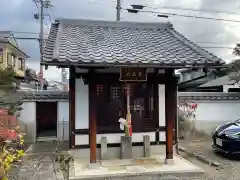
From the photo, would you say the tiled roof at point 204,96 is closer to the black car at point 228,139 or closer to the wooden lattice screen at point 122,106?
the black car at point 228,139

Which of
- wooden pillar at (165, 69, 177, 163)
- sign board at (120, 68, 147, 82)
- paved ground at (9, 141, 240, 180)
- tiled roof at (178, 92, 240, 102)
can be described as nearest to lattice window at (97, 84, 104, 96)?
sign board at (120, 68, 147, 82)

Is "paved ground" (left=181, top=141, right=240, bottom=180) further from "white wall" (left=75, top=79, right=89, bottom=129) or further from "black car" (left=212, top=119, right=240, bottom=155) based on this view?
"white wall" (left=75, top=79, right=89, bottom=129)

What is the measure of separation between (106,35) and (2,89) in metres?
5.57

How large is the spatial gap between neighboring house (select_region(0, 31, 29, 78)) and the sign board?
62.6ft

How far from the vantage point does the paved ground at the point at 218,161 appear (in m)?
7.71

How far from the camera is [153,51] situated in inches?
333

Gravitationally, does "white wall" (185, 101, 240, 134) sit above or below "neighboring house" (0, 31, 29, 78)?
below

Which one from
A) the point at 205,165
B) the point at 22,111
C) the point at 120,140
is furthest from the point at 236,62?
the point at 22,111

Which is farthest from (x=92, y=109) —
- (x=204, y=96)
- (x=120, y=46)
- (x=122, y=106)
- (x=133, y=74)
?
(x=204, y=96)

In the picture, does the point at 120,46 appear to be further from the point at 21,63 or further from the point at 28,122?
the point at 21,63

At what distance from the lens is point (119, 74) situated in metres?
8.66

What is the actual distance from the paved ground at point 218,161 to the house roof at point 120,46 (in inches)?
118

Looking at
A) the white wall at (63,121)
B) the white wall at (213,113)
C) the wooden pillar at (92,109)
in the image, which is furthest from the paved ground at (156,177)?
the white wall at (213,113)

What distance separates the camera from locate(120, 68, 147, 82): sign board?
8266mm
